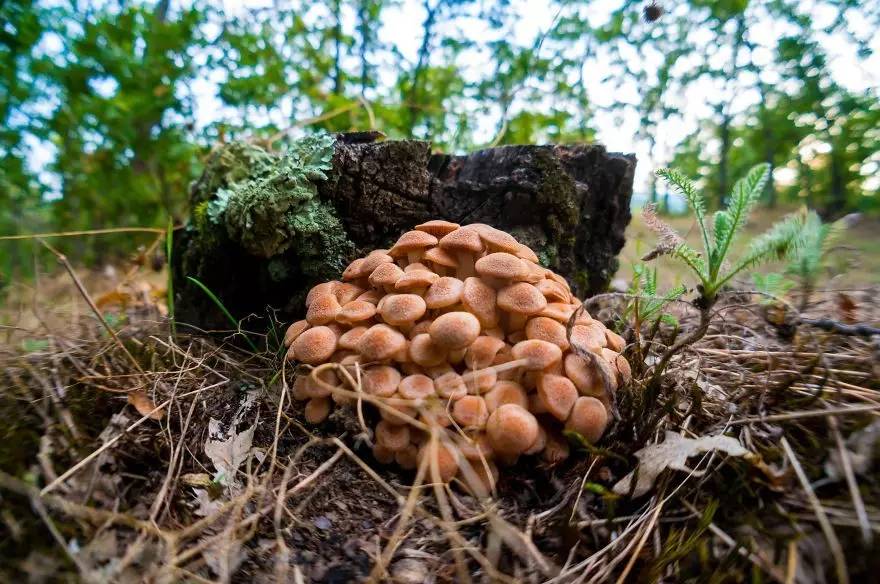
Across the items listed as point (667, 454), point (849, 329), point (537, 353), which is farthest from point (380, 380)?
point (849, 329)

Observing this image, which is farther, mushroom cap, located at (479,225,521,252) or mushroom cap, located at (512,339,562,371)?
mushroom cap, located at (479,225,521,252)

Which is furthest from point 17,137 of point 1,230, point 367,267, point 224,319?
point 367,267

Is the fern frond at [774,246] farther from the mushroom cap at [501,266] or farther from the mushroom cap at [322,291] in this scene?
the mushroom cap at [322,291]

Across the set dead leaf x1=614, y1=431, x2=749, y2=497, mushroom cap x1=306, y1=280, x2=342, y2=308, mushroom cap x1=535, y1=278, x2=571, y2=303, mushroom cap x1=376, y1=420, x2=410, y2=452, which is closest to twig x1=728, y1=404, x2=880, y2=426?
dead leaf x1=614, y1=431, x2=749, y2=497

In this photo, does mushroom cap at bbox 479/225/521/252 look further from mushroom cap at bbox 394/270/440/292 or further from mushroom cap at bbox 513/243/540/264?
mushroom cap at bbox 394/270/440/292

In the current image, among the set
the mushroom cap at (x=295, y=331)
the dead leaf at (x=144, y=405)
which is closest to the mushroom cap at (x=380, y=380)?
the mushroom cap at (x=295, y=331)

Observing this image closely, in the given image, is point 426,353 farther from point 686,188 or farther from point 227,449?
point 686,188
